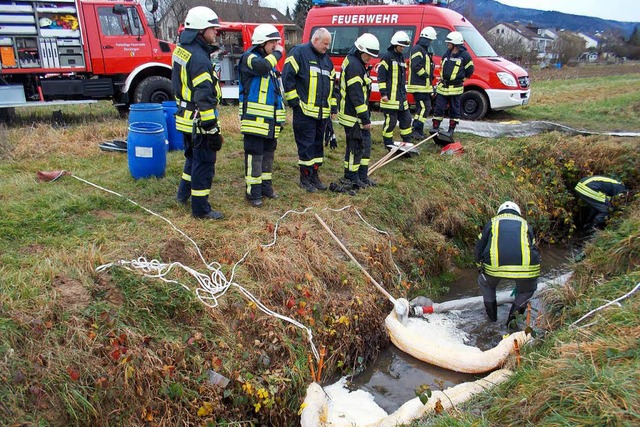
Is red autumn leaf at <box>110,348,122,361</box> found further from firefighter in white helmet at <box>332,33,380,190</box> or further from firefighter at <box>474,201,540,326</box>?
firefighter in white helmet at <box>332,33,380,190</box>

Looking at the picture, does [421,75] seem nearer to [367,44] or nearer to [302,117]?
[367,44]

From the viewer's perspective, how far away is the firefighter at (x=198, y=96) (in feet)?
14.7

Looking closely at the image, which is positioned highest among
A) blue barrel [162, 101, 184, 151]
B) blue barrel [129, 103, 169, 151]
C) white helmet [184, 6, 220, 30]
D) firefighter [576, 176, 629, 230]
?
white helmet [184, 6, 220, 30]

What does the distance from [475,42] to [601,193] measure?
528 centimetres

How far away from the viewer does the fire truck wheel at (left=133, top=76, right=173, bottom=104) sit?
33.7 feet

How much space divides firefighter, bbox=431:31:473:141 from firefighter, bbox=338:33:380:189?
3.05 m

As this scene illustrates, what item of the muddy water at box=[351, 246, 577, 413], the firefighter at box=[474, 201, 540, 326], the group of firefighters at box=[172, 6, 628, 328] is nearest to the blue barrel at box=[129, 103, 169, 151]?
the group of firefighters at box=[172, 6, 628, 328]

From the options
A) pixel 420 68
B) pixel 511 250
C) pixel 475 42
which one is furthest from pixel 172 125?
pixel 475 42

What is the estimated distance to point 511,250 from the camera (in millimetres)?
4840

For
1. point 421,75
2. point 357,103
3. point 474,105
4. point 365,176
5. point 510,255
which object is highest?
point 421,75

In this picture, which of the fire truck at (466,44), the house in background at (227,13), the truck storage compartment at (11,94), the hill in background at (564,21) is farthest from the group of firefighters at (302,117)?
the hill in background at (564,21)

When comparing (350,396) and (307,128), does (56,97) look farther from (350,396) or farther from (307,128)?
(350,396)

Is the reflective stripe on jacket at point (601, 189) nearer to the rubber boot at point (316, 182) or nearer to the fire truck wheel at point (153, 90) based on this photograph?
the rubber boot at point (316, 182)

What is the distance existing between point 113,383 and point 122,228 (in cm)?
177
